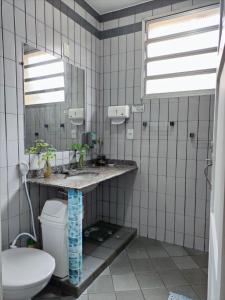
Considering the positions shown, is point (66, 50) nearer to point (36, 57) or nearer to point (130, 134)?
point (36, 57)

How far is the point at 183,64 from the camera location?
2436 millimetres

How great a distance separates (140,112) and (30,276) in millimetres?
1990

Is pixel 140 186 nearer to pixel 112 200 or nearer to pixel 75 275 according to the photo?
pixel 112 200

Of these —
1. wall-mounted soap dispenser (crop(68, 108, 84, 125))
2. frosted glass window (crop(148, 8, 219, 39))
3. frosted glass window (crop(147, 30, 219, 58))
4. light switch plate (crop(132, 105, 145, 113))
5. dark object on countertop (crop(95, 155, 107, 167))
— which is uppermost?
frosted glass window (crop(148, 8, 219, 39))

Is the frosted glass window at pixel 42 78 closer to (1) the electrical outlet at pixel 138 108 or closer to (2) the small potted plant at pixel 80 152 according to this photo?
(2) the small potted plant at pixel 80 152

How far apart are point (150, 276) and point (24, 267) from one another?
116cm

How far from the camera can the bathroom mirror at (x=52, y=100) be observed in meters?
1.95

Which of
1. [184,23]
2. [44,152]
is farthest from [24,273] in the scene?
[184,23]

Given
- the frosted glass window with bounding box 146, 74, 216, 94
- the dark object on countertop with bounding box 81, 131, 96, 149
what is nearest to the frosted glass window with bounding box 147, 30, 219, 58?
the frosted glass window with bounding box 146, 74, 216, 94

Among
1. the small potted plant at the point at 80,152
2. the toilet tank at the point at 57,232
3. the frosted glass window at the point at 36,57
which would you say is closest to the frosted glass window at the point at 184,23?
the frosted glass window at the point at 36,57

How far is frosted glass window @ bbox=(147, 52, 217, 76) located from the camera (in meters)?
2.29

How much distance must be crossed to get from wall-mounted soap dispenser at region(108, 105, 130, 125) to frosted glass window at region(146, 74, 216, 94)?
344mm

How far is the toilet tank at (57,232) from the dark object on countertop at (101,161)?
3.55 ft

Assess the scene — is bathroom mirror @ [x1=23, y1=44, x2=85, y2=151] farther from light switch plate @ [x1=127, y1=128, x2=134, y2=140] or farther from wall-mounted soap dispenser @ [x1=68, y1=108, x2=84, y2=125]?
light switch plate @ [x1=127, y1=128, x2=134, y2=140]
